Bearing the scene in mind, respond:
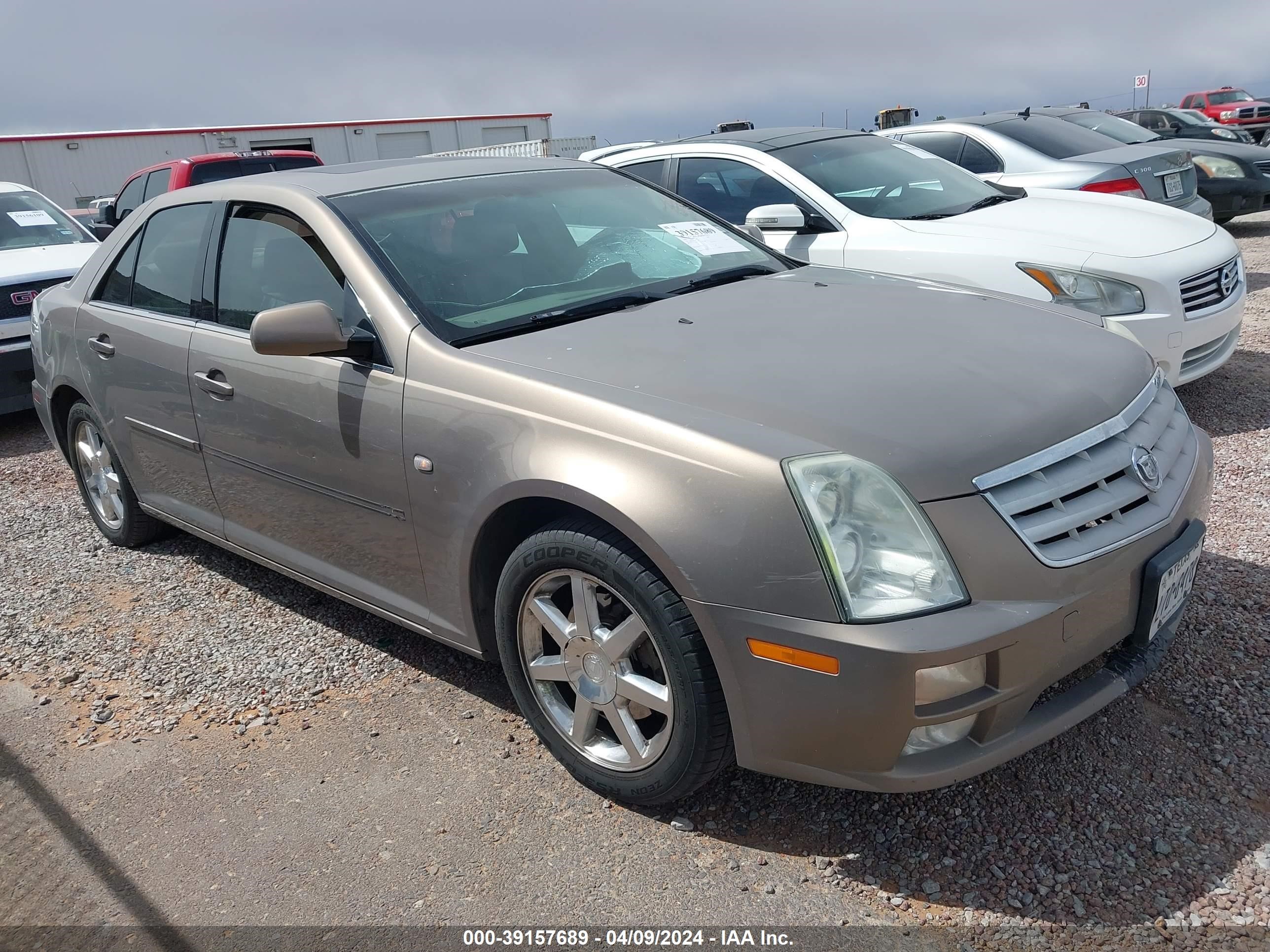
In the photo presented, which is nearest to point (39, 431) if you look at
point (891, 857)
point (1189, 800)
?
point (891, 857)

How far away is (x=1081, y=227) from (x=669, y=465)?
4.02 m

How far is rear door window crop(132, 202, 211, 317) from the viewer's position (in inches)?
152

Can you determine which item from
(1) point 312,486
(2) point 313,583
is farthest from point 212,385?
(2) point 313,583

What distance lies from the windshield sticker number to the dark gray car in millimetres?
7036

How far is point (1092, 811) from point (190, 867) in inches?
88.1

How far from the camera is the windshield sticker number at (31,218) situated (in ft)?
27.2

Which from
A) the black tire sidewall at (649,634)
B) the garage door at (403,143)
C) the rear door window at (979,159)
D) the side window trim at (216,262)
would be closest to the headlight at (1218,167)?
the rear door window at (979,159)

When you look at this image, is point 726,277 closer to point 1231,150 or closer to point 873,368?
point 873,368

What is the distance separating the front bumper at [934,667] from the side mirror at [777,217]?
3.40m

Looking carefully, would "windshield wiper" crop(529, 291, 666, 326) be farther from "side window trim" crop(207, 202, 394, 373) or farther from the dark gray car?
the dark gray car

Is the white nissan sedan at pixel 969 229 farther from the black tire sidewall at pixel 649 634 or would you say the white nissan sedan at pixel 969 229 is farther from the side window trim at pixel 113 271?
the black tire sidewall at pixel 649 634

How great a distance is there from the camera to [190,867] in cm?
263

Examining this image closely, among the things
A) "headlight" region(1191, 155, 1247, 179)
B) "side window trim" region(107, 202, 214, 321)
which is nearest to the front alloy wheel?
"side window trim" region(107, 202, 214, 321)

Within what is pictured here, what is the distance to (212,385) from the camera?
3561mm
